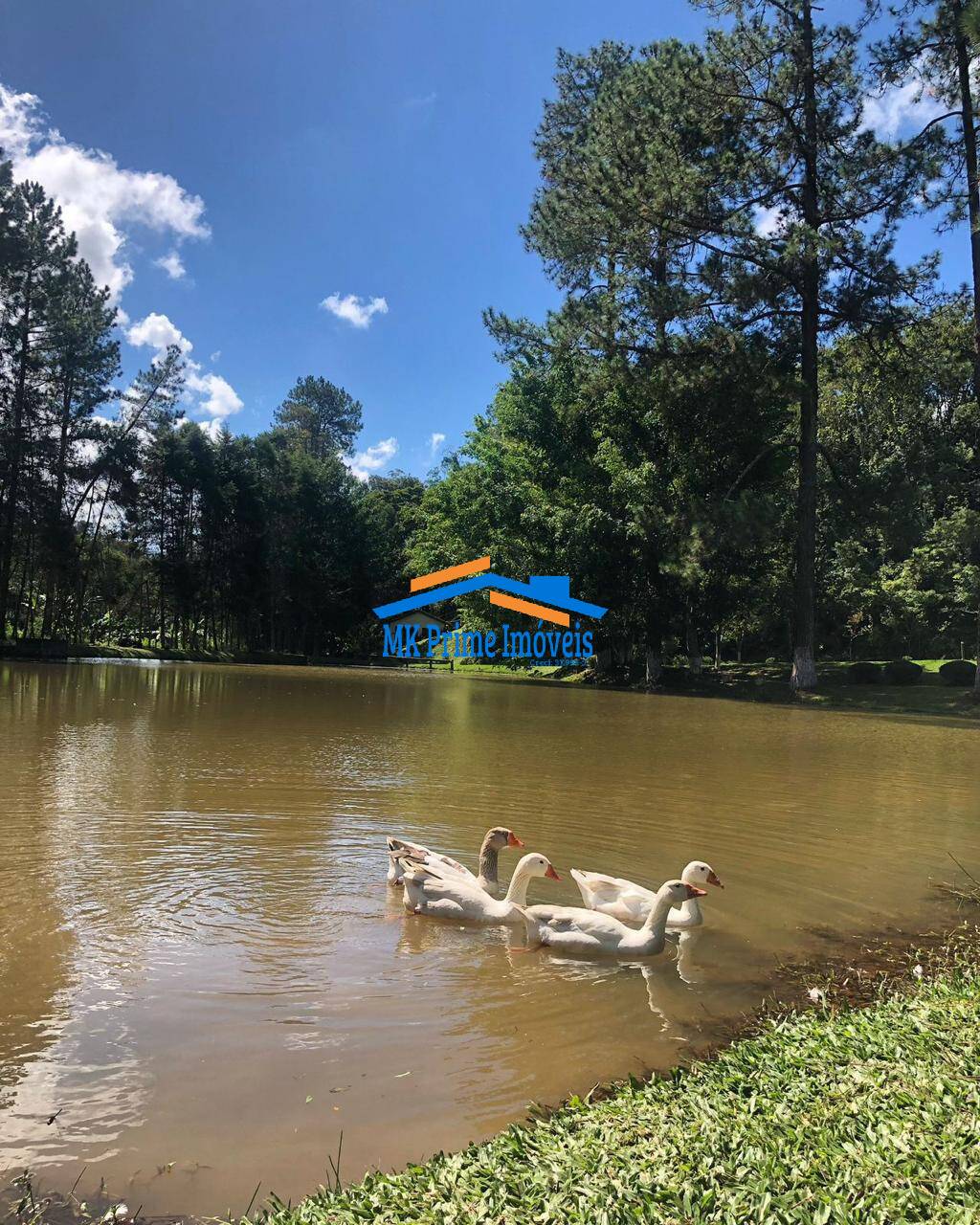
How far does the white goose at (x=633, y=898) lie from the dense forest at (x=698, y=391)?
16607mm

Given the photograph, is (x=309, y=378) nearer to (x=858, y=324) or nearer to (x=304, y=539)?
(x=304, y=539)

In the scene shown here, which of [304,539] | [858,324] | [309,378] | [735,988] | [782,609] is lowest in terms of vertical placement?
[735,988]

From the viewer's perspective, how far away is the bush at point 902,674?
27.0 meters

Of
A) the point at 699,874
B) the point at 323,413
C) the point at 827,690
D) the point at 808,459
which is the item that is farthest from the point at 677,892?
the point at 323,413

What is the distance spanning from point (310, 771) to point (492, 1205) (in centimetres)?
781

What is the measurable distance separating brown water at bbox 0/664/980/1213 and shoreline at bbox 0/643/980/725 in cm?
1202

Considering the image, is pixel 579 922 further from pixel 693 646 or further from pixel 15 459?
Answer: pixel 15 459

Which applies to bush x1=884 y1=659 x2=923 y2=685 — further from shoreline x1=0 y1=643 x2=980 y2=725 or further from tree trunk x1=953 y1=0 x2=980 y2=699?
tree trunk x1=953 y1=0 x2=980 y2=699

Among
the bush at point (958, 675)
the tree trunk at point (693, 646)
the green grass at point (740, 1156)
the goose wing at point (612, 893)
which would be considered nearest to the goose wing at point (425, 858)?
the goose wing at point (612, 893)

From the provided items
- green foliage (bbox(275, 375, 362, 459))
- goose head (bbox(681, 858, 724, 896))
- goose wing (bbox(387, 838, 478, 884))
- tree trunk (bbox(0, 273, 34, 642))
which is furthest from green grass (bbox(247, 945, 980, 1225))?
green foliage (bbox(275, 375, 362, 459))

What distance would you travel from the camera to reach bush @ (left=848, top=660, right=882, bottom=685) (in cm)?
2744

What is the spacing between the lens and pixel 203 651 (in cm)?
4572

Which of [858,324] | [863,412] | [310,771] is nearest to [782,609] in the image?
[863,412]

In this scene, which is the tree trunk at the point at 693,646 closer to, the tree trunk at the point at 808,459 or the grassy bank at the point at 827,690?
the grassy bank at the point at 827,690
